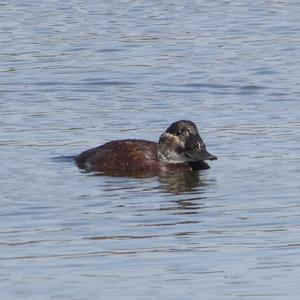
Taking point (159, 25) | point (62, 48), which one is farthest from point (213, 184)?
point (159, 25)

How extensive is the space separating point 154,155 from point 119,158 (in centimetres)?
42

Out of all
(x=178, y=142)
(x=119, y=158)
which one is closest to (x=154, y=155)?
(x=178, y=142)

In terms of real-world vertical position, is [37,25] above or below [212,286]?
below

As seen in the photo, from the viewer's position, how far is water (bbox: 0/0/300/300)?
10.4 metres

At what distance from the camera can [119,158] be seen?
49.0ft

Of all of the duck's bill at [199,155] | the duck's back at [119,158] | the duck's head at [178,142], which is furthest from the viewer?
the duck's head at [178,142]

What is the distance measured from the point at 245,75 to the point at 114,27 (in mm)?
5608

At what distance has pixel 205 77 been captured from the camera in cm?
2008

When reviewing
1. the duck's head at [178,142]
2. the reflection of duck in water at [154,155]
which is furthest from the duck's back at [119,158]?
the duck's head at [178,142]

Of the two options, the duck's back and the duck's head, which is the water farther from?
the duck's head

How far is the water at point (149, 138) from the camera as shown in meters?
10.4

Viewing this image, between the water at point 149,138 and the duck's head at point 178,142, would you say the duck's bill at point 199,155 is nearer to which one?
the duck's head at point 178,142

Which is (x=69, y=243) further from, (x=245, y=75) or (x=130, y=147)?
(x=245, y=75)

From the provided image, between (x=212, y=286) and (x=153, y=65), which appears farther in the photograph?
(x=153, y=65)
